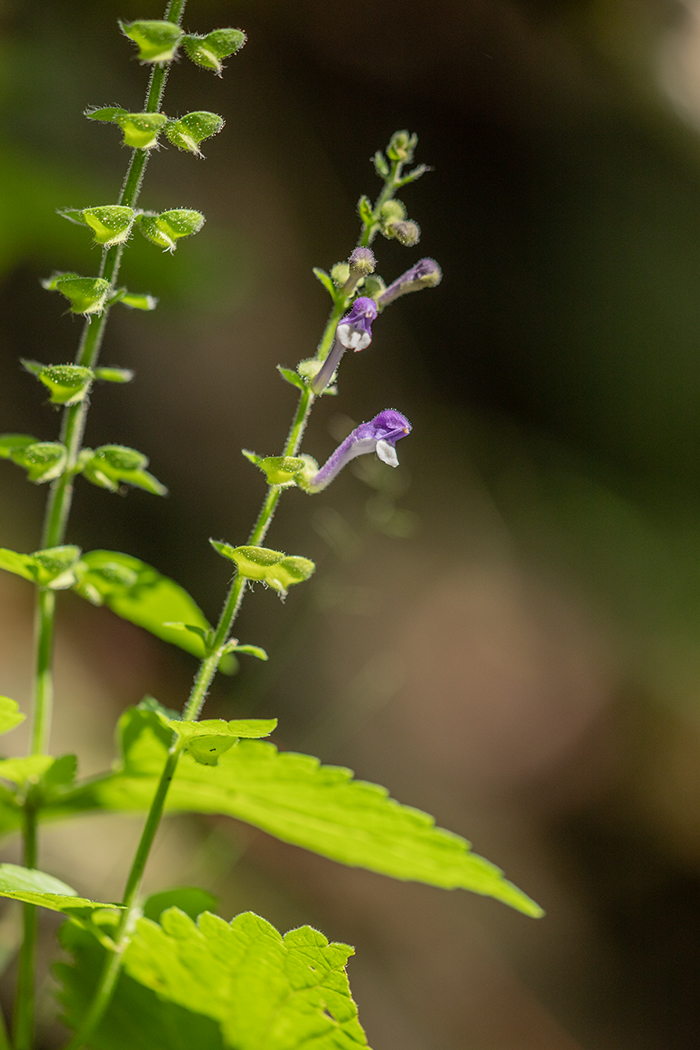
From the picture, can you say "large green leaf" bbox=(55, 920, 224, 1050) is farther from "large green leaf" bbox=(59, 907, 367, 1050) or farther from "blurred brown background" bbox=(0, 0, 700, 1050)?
"blurred brown background" bbox=(0, 0, 700, 1050)

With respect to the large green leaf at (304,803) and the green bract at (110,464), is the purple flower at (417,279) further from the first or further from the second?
the large green leaf at (304,803)

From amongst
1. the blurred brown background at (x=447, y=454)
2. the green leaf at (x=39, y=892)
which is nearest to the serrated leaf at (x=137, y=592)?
the green leaf at (x=39, y=892)

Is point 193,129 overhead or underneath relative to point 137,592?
overhead

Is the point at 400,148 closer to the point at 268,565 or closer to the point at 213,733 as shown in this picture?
the point at 268,565

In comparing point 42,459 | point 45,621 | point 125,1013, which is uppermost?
point 42,459

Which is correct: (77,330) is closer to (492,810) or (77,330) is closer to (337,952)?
(492,810)

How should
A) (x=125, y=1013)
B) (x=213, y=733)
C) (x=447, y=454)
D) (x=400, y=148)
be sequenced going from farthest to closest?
1. (x=447, y=454)
2. (x=125, y=1013)
3. (x=400, y=148)
4. (x=213, y=733)

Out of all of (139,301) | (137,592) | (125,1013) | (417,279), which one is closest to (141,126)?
(139,301)

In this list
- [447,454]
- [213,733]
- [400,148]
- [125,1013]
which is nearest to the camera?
[213,733]
